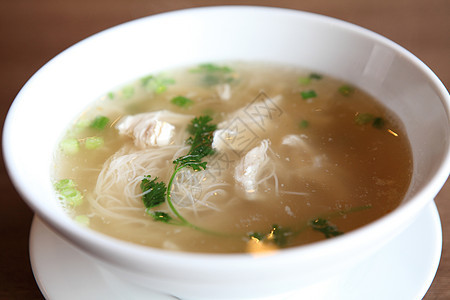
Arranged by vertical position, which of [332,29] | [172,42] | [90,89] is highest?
[332,29]

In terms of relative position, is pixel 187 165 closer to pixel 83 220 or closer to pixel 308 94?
pixel 83 220

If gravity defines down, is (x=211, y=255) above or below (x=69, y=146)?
above

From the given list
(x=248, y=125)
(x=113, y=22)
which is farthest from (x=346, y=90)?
(x=113, y=22)

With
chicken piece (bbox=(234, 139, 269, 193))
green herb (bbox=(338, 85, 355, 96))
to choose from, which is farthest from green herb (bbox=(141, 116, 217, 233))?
green herb (bbox=(338, 85, 355, 96))

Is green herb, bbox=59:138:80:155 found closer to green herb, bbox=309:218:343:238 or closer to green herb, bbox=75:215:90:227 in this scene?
green herb, bbox=75:215:90:227

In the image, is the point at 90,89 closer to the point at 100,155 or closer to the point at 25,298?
the point at 100,155

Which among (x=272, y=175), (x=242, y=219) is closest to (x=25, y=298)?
(x=242, y=219)
